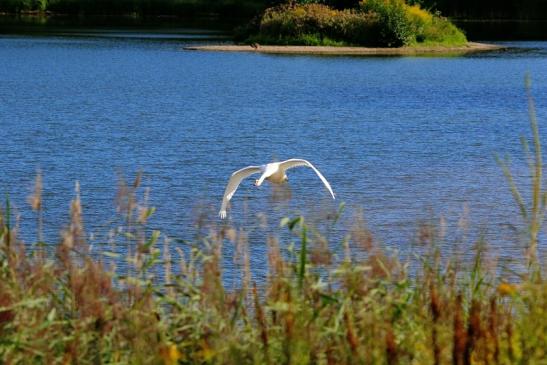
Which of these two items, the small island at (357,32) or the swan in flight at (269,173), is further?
the small island at (357,32)

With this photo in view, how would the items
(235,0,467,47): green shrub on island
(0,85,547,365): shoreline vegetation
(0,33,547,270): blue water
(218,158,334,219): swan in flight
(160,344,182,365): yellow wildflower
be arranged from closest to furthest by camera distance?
(160,344,182,365): yellow wildflower < (0,85,547,365): shoreline vegetation < (218,158,334,219): swan in flight < (0,33,547,270): blue water < (235,0,467,47): green shrub on island

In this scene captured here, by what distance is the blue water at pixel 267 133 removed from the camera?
43.2ft

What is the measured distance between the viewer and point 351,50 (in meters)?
48.1

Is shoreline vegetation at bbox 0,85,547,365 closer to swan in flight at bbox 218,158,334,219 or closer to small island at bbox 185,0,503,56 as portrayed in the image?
swan in flight at bbox 218,158,334,219

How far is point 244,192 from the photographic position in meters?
14.1

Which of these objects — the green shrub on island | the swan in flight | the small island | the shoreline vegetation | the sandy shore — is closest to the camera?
the shoreline vegetation

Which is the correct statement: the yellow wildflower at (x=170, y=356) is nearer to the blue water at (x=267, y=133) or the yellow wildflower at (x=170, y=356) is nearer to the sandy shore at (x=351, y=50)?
the blue water at (x=267, y=133)

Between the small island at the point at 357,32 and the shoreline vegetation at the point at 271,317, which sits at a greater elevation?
the shoreline vegetation at the point at 271,317

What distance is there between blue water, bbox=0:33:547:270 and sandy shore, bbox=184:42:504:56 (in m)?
3.39

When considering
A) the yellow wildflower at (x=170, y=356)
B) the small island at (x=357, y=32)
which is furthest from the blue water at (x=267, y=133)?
the small island at (x=357, y=32)

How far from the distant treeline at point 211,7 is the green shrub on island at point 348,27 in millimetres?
25383

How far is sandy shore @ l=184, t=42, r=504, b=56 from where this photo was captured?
154 feet

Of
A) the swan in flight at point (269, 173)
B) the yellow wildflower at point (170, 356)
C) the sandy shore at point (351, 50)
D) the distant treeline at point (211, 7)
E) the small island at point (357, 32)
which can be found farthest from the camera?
the distant treeline at point (211, 7)

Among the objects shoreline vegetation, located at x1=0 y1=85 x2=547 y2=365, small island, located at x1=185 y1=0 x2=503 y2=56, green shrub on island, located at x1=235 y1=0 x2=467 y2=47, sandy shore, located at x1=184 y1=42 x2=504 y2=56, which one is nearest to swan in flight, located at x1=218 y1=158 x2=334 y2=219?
shoreline vegetation, located at x1=0 y1=85 x2=547 y2=365
